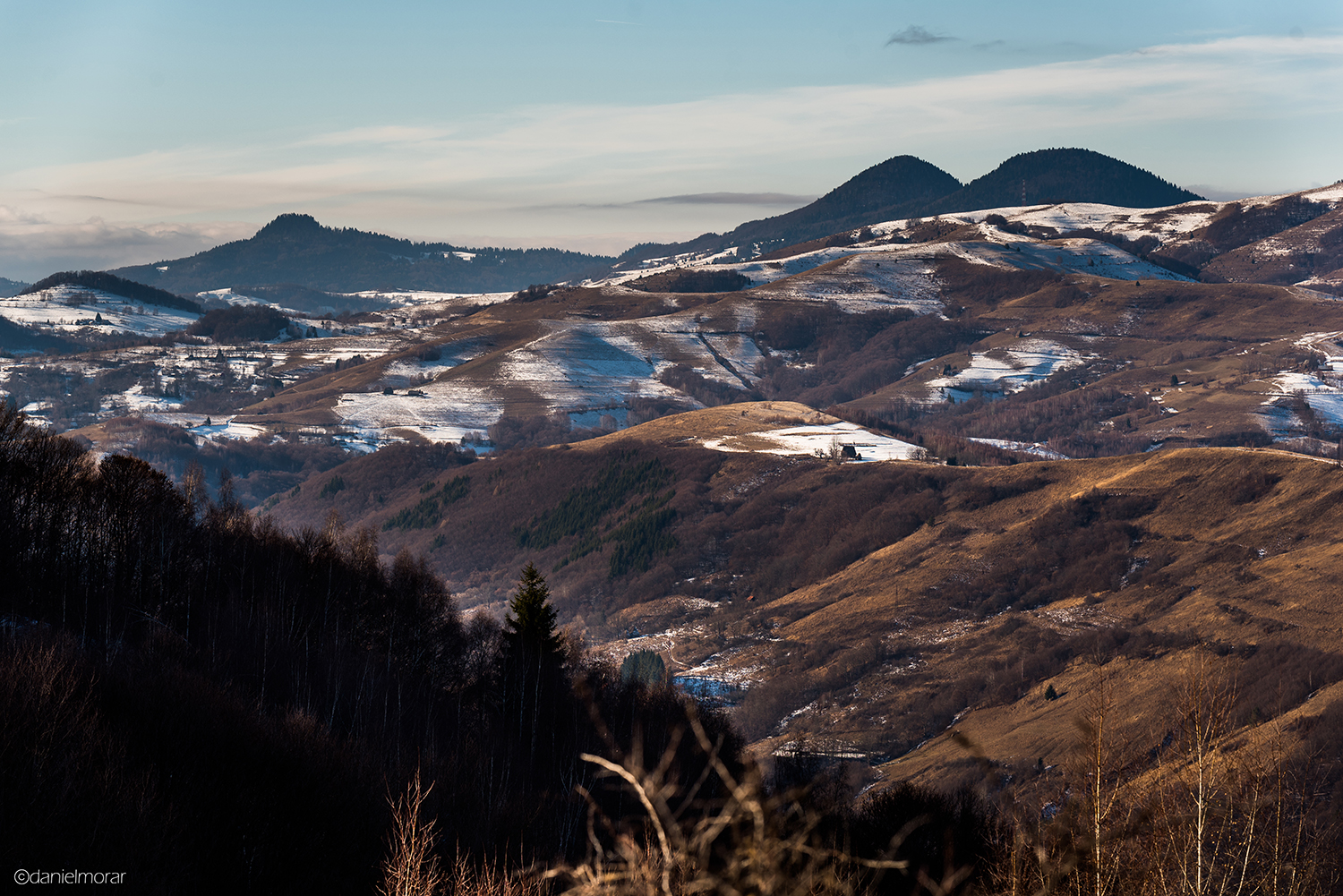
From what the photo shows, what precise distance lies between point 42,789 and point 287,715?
27647 millimetres

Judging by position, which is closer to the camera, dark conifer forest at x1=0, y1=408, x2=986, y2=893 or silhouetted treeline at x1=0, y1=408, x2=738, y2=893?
dark conifer forest at x1=0, y1=408, x2=986, y2=893

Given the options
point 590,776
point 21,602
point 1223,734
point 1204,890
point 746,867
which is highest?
point 746,867

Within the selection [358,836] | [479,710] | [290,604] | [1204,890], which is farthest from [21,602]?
[1204,890]

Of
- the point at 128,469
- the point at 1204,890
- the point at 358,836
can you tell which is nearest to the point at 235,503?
the point at 128,469

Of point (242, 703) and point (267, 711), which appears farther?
point (267, 711)

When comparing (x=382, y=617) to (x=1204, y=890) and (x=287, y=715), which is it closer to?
(x=287, y=715)

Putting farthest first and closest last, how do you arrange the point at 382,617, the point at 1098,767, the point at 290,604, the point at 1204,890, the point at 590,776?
1. the point at 382,617
2. the point at 290,604
3. the point at 590,776
4. the point at 1204,890
5. the point at 1098,767

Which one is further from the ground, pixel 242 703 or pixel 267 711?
pixel 242 703

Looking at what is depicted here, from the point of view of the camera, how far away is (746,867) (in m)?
13.2

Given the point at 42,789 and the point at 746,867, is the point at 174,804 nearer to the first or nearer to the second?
the point at 42,789

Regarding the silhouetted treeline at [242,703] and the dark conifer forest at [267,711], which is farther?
the silhouetted treeline at [242,703]

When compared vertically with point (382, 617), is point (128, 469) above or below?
above

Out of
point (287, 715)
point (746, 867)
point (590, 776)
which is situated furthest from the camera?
point (590, 776)

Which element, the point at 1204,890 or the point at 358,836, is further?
the point at 358,836
